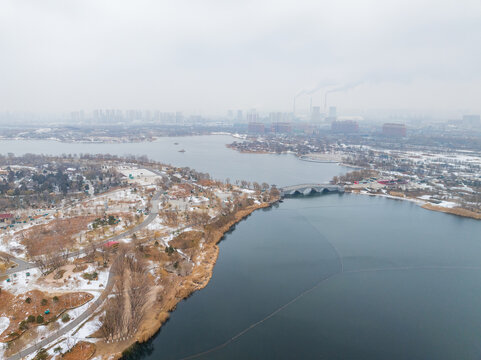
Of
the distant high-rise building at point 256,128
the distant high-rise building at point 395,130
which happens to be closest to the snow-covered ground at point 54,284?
the distant high-rise building at point 256,128

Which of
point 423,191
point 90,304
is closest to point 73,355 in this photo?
point 90,304

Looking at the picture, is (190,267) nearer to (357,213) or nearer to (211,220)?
(211,220)

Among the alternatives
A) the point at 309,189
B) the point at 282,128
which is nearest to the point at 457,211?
the point at 309,189

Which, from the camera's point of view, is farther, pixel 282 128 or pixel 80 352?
pixel 282 128

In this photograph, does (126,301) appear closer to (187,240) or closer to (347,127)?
(187,240)

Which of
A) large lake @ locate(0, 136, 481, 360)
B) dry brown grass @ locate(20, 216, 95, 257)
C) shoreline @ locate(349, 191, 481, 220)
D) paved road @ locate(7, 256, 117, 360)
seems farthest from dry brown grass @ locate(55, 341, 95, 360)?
shoreline @ locate(349, 191, 481, 220)
